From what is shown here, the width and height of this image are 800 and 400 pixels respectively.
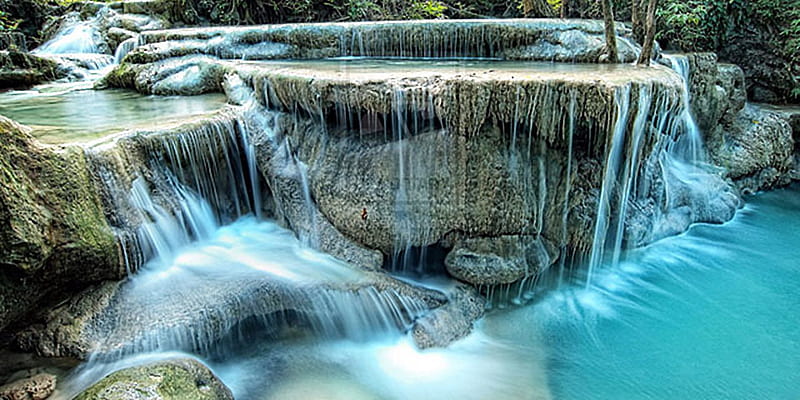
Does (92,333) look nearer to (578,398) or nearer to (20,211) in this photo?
(20,211)

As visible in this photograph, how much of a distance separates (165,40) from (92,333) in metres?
6.87

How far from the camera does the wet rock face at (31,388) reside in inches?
133

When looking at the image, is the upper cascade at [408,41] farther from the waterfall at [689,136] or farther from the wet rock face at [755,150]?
the wet rock face at [755,150]

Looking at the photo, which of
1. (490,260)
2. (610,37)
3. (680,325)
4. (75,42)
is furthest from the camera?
(75,42)

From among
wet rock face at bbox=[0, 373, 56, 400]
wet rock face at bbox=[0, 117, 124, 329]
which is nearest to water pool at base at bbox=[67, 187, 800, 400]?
wet rock face at bbox=[0, 373, 56, 400]

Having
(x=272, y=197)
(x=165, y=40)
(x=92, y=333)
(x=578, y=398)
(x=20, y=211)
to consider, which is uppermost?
(x=165, y=40)

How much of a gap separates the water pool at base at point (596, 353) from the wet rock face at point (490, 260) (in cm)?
41

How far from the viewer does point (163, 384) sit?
3.37m

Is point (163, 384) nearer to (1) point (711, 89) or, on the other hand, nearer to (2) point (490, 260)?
(2) point (490, 260)

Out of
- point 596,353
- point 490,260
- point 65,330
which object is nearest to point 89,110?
point 65,330

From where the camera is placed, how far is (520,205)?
5.05 metres

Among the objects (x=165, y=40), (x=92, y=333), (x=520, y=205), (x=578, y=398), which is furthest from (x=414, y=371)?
(x=165, y=40)

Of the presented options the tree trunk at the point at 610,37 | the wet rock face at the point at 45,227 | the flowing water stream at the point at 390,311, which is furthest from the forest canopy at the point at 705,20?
the wet rock face at the point at 45,227

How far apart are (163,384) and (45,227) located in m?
1.51
